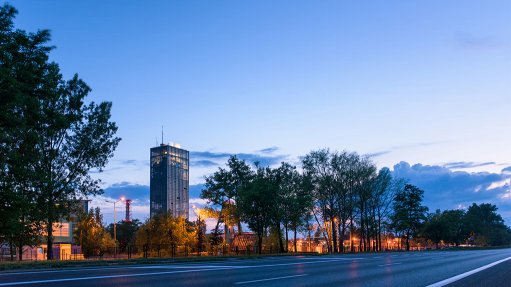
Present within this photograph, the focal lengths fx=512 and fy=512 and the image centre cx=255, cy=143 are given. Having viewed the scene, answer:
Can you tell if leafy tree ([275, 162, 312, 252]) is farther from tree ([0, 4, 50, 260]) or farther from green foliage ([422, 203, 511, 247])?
green foliage ([422, 203, 511, 247])

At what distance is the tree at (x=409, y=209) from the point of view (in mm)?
96750

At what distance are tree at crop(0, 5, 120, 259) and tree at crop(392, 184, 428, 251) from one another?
66.3 metres

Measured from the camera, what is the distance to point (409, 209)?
322 ft

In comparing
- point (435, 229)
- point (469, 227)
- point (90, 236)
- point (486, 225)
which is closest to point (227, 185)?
point (90, 236)

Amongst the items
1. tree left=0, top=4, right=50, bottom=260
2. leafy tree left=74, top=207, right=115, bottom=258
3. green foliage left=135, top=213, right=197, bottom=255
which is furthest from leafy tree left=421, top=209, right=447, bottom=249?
tree left=0, top=4, right=50, bottom=260

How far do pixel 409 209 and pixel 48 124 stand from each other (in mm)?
74904

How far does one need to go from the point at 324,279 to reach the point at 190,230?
2922 inches

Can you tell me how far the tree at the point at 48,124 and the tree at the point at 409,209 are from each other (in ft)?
218

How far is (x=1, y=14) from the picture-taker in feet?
110

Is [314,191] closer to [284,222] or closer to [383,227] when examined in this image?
[284,222]

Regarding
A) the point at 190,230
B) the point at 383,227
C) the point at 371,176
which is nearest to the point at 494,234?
the point at 383,227

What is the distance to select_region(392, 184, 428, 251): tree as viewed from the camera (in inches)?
3809

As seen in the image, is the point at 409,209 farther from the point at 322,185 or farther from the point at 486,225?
the point at 486,225

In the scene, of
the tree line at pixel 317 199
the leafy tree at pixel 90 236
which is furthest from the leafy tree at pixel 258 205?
the leafy tree at pixel 90 236
